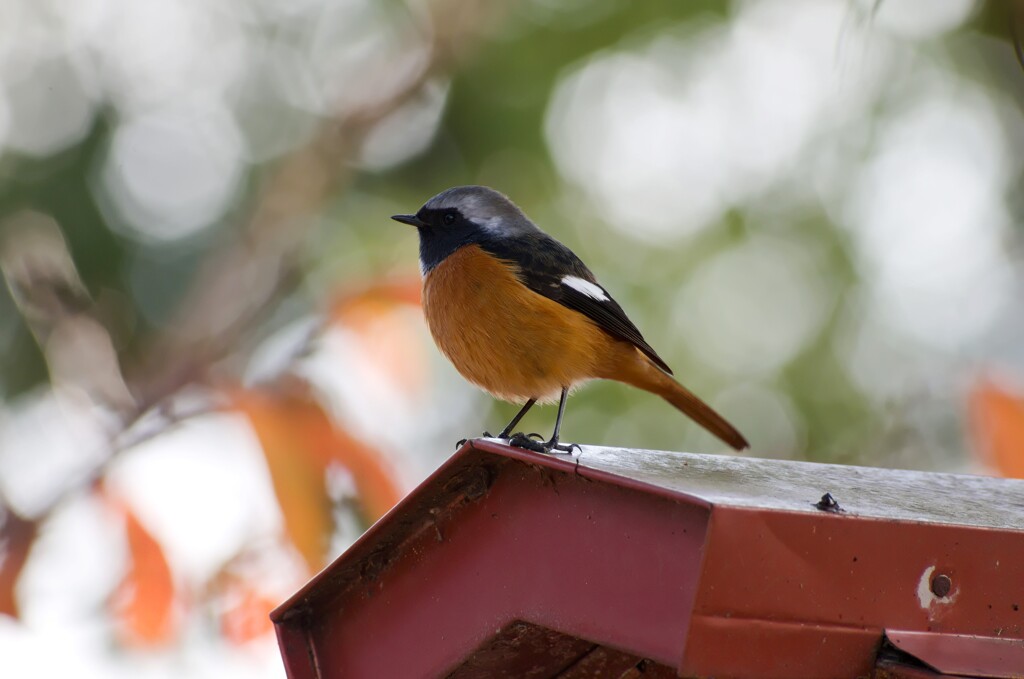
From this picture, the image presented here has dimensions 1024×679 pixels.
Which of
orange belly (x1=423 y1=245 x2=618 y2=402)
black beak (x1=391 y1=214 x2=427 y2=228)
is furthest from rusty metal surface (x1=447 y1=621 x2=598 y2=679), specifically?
black beak (x1=391 y1=214 x2=427 y2=228)

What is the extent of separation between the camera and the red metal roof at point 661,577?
6.57 ft

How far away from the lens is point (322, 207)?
622cm

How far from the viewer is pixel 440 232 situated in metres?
4.36

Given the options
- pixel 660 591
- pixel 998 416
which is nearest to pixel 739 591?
pixel 660 591

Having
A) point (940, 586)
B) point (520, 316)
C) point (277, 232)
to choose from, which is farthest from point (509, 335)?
point (277, 232)

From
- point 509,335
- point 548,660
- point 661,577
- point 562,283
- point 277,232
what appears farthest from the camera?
point 277,232

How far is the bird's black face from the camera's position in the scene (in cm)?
423

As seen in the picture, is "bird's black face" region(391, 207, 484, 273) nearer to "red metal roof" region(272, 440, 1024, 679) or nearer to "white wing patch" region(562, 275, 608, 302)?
"white wing patch" region(562, 275, 608, 302)

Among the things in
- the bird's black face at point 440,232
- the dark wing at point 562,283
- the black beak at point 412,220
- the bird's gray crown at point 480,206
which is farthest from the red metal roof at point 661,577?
the black beak at point 412,220

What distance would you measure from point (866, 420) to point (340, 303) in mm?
4053

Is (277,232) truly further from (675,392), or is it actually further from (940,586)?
(940,586)

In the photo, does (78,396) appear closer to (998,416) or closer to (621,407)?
(998,416)

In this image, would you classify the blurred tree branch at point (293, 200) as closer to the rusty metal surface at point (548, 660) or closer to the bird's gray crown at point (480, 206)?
the bird's gray crown at point (480, 206)

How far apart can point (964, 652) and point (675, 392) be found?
2275 mm
